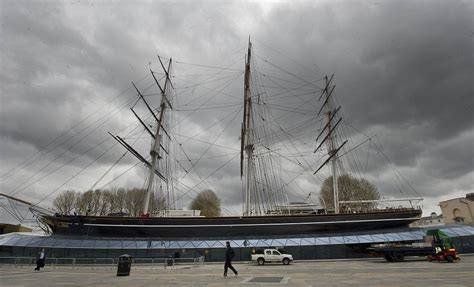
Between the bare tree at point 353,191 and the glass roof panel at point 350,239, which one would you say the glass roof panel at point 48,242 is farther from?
the bare tree at point 353,191

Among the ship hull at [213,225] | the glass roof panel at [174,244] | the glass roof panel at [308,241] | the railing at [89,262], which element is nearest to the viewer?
the railing at [89,262]

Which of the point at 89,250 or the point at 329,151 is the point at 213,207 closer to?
the point at 329,151

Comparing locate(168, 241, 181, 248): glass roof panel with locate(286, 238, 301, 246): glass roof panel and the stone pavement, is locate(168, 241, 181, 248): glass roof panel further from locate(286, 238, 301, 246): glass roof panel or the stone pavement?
the stone pavement

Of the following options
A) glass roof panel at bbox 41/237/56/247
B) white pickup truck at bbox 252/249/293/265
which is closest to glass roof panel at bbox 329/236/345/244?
white pickup truck at bbox 252/249/293/265

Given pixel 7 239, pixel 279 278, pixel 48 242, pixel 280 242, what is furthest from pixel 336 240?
pixel 7 239

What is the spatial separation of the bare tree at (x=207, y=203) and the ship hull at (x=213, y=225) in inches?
1679

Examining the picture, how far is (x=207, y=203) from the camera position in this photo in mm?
82375

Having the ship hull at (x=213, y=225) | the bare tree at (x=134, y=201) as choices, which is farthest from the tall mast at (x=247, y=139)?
the bare tree at (x=134, y=201)

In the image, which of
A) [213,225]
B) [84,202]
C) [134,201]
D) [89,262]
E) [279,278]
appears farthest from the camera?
[134,201]

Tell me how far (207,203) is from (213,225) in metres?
46.9

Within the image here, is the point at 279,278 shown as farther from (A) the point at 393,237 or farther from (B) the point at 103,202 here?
(B) the point at 103,202

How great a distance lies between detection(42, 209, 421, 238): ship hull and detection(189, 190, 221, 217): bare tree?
4263 cm

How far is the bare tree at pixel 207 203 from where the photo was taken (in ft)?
263

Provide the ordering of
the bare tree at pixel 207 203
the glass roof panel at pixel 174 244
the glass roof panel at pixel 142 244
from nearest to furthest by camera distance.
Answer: the glass roof panel at pixel 142 244
the glass roof panel at pixel 174 244
the bare tree at pixel 207 203
